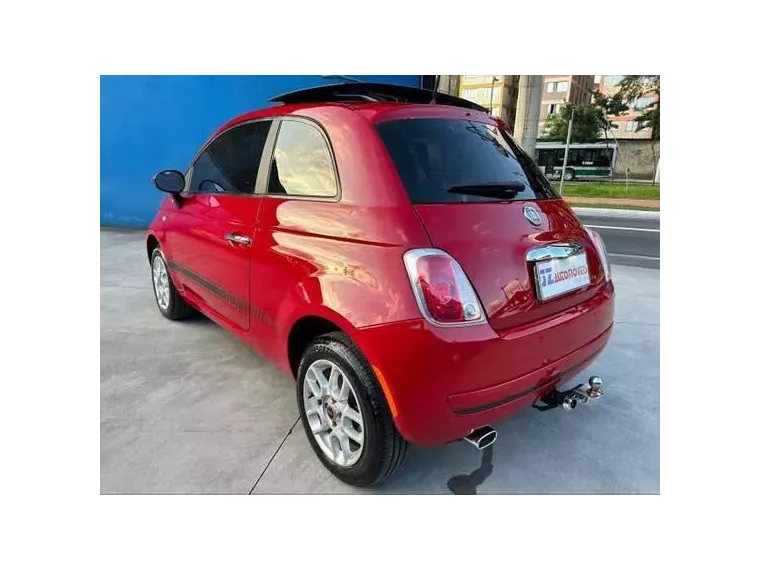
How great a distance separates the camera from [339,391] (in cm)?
213

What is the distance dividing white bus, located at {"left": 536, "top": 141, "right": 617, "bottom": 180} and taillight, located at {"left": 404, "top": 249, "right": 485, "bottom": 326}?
94.4 feet

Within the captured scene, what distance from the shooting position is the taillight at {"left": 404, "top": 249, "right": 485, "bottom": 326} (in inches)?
68.6

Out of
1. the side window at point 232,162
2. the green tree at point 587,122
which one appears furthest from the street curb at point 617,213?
the green tree at point 587,122

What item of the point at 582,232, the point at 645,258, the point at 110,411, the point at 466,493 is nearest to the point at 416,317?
the point at 466,493

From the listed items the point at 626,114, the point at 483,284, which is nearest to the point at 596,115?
the point at 626,114

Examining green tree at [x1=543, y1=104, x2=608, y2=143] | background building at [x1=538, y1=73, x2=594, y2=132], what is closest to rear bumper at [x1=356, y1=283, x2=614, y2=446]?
background building at [x1=538, y1=73, x2=594, y2=132]

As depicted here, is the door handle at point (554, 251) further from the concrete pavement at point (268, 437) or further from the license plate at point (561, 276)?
the concrete pavement at point (268, 437)

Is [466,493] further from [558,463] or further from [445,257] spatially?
[445,257]

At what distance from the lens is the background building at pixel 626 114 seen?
27591 mm

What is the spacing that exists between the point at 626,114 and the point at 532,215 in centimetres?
3246

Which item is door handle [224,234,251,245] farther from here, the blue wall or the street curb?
the street curb

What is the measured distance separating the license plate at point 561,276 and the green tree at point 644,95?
2775cm

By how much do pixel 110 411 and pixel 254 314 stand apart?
111 cm

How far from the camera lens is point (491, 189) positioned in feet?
7.00
